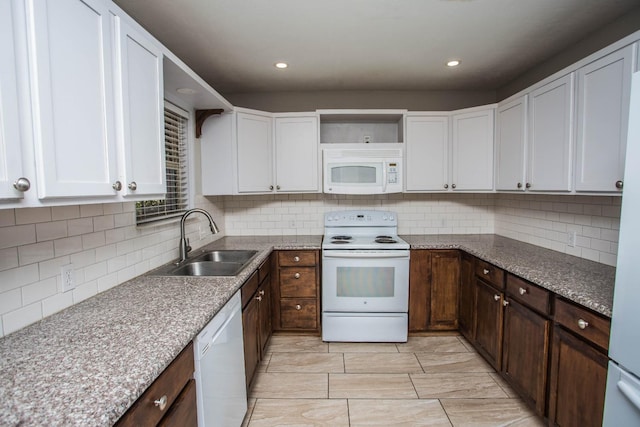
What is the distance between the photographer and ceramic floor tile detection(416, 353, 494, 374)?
2332 millimetres

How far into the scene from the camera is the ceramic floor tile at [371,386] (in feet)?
6.76

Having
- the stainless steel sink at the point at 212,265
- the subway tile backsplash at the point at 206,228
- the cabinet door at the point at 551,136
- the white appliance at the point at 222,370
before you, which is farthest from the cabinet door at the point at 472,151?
the white appliance at the point at 222,370

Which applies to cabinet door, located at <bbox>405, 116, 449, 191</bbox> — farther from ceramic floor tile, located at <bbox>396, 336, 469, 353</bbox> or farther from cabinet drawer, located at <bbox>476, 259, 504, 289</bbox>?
ceramic floor tile, located at <bbox>396, 336, 469, 353</bbox>

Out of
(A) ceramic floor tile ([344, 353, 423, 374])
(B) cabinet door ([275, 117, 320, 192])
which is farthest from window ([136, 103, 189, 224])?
(A) ceramic floor tile ([344, 353, 423, 374])

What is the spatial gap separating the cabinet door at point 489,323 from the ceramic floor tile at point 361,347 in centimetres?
71

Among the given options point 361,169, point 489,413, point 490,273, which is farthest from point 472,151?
point 489,413

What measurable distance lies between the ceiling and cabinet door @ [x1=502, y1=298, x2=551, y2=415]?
184 cm

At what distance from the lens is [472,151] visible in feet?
9.52

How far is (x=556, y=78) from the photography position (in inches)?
77.7

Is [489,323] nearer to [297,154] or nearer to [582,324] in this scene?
[582,324]

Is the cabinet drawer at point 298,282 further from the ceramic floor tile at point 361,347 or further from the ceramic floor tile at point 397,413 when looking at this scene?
the ceramic floor tile at point 397,413

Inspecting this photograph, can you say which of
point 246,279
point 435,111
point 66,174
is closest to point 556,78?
point 435,111

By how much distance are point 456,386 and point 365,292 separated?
972 mm

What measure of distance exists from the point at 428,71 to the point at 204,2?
1950 mm
